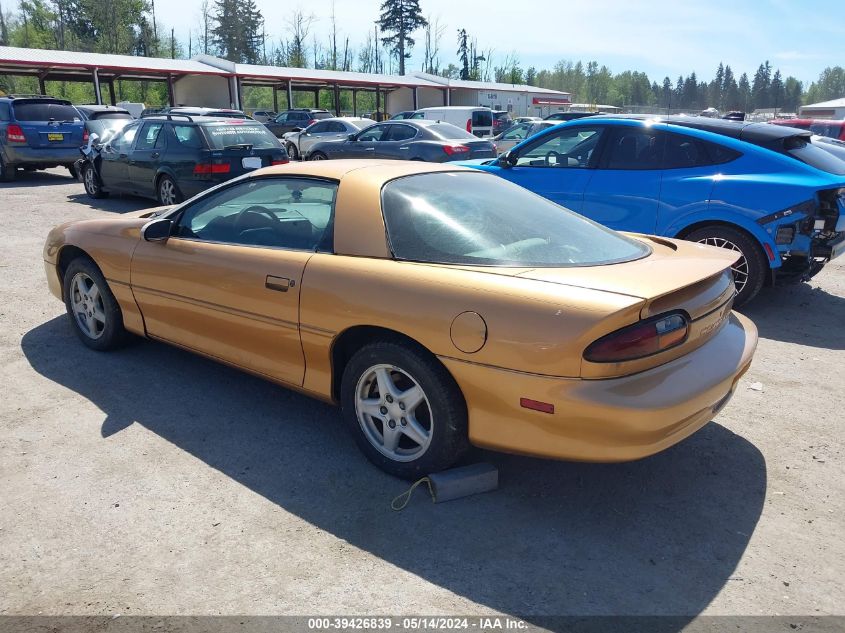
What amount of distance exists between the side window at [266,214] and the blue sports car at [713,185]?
3.75 meters

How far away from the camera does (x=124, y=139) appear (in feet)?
39.7

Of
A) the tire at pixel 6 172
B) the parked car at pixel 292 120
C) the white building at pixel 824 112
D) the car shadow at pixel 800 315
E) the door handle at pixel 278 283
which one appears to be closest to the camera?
the door handle at pixel 278 283

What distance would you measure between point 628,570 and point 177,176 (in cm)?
961

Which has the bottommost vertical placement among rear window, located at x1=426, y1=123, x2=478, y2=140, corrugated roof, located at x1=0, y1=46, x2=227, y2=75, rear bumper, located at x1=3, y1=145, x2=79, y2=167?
rear bumper, located at x1=3, y1=145, x2=79, y2=167

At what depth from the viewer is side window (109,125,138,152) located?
38.8ft

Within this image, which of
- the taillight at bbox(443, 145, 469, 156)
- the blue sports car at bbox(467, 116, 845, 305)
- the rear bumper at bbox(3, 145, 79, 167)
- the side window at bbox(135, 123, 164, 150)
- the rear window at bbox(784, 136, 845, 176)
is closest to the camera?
the blue sports car at bbox(467, 116, 845, 305)

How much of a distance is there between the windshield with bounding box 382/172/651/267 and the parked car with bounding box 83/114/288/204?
Result: 6.77 meters

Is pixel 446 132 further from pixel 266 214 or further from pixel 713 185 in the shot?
pixel 266 214

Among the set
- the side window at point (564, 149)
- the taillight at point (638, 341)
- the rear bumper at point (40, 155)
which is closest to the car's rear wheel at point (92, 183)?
the rear bumper at point (40, 155)

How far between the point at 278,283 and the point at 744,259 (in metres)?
4.32

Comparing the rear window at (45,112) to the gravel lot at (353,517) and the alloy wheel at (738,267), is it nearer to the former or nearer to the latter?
the gravel lot at (353,517)

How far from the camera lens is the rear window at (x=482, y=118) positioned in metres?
25.0

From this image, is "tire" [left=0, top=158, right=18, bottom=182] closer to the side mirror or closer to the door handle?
the side mirror

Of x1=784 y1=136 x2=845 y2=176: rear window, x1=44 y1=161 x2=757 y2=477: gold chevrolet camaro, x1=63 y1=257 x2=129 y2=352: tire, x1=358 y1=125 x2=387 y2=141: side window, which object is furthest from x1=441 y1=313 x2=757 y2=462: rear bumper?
x1=358 y1=125 x2=387 y2=141: side window
